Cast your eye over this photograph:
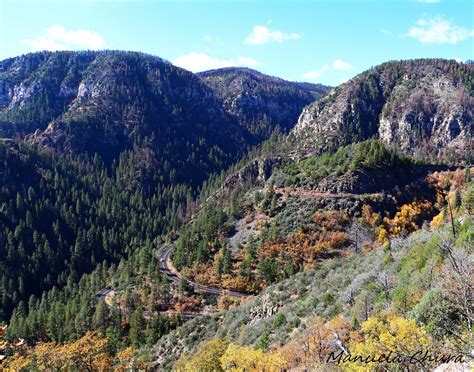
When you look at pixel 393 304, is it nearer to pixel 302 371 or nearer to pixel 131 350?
pixel 302 371

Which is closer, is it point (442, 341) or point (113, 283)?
point (442, 341)

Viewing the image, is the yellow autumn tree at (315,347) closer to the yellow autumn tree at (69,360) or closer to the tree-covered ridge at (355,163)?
the yellow autumn tree at (69,360)

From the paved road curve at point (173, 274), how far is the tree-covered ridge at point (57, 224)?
1307cm

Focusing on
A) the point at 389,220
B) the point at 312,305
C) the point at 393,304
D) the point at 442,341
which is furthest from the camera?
the point at 389,220

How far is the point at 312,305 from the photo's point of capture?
45.0 metres

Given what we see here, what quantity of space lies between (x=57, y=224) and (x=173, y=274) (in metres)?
71.9

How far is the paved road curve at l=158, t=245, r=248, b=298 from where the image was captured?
3551 inches

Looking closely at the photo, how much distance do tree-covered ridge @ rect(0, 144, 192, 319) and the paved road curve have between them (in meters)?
13.1

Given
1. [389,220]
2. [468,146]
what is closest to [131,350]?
[389,220]

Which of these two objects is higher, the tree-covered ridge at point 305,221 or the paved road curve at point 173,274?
the tree-covered ridge at point 305,221

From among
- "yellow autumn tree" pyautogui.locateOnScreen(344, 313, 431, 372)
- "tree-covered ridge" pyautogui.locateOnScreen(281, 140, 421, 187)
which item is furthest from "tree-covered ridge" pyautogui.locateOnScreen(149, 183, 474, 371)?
"tree-covered ridge" pyautogui.locateOnScreen(281, 140, 421, 187)

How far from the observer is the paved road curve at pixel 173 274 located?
3551 inches

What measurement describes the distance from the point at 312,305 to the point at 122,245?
121544 millimetres

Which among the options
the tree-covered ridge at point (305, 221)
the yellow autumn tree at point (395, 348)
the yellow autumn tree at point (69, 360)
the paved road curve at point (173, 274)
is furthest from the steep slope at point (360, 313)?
the tree-covered ridge at point (305, 221)
